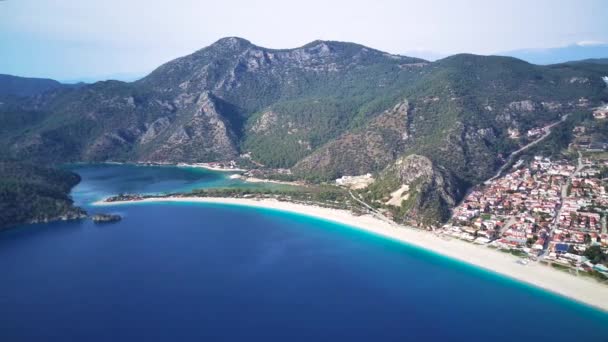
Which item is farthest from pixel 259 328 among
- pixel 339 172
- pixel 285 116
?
pixel 285 116

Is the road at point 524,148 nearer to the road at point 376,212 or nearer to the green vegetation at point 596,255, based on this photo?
the road at point 376,212

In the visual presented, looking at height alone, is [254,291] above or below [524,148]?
below

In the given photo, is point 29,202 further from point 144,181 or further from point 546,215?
point 546,215

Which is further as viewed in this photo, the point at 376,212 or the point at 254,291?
the point at 376,212

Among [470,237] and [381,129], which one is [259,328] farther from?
[381,129]

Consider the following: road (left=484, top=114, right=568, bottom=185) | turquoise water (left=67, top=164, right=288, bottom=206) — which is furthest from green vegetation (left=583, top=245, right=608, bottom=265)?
turquoise water (left=67, top=164, right=288, bottom=206)

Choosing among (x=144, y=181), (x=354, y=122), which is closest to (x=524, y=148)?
(x=354, y=122)
